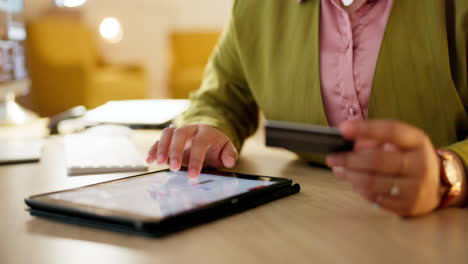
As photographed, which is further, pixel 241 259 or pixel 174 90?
pixel 174 90

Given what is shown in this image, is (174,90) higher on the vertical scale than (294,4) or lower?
lower

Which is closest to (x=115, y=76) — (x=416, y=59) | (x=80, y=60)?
(x=80, y=60)

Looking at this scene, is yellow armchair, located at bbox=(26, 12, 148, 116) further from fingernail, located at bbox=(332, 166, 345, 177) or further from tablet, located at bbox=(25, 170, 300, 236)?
fingernail, located at bbox=(332, 166, 345, 177)

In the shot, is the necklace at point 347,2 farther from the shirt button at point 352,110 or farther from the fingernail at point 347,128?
the fingernail at point 347,128

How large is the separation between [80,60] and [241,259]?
14.2 feet

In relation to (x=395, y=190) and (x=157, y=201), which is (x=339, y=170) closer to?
(x=395, y=190)

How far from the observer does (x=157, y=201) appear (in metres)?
0.52

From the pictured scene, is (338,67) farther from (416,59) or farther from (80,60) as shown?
(80,60)

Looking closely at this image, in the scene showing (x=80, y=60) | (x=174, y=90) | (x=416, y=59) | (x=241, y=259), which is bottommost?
(x=174, y=90)

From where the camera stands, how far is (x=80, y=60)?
448 centimetres

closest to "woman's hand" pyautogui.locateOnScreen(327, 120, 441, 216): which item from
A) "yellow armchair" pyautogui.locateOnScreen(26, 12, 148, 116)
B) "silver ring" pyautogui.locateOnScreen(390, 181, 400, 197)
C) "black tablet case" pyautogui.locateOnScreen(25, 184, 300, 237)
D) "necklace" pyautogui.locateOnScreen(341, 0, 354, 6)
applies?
"silver ring" pyautogui.locateOnScreen(390, 181, 400, 197)

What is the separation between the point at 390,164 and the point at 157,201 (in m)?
0.23

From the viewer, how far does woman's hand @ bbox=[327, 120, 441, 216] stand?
1.44ft

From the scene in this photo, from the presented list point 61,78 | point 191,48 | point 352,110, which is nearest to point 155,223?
point 352,110
